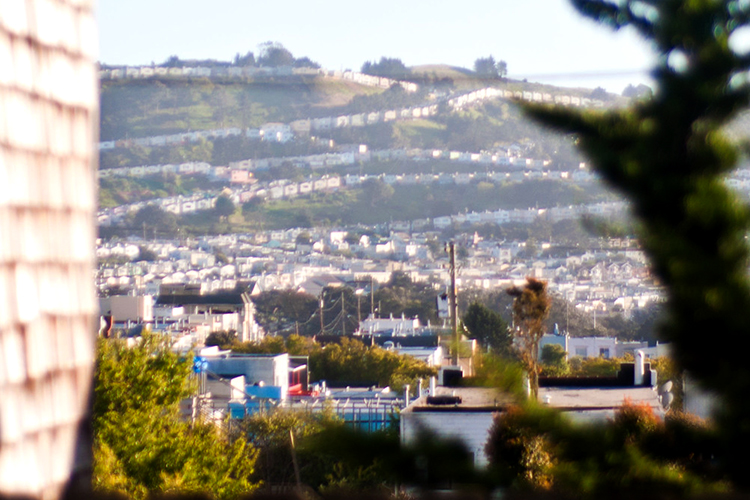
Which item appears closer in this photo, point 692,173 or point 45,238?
point 692,173

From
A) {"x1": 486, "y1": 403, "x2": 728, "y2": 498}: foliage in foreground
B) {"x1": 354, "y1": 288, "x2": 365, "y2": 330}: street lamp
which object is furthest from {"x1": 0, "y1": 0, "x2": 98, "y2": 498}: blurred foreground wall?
{"x1": 354, "y1": 288, "x2": 365, "y2": 330}: street lamp

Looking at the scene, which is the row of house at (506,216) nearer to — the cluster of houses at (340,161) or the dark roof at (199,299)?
the cluster of houses at (340,161)

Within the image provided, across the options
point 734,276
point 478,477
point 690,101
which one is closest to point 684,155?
point 690,101

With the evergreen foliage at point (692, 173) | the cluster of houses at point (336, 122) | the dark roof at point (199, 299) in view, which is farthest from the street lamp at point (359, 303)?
the cluster of houses at point (336, 122)

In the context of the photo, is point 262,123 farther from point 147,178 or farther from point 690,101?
point 690,101

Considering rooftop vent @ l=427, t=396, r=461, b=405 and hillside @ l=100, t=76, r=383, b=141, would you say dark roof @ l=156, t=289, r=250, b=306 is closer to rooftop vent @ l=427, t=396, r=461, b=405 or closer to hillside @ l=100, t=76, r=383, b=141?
rooftop vent @ l=427, t=396, r=461, b=405

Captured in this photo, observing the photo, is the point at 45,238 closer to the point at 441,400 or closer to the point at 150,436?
the point at 441,400

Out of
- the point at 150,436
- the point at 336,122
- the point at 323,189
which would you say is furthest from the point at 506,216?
the point at 150,436
